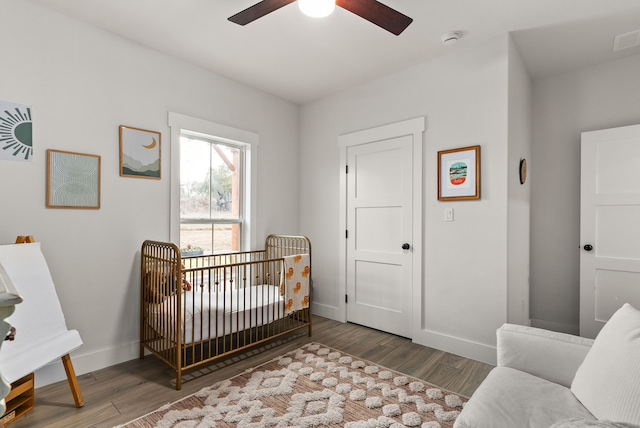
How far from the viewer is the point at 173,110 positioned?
2867 mm

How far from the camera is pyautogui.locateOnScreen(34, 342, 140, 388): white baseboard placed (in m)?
2.19

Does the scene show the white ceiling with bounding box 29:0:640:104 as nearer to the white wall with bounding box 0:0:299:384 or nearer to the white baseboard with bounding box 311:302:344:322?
the white wall with bounding box 0:0:299:384

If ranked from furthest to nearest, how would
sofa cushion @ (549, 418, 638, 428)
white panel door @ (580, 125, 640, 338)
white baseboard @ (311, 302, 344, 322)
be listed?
white baseboard @ (311, 302, 344, 322)
white panel door @ (580, 125, 640, 338)
sofa cushion @ (549, 418, 638, 428)

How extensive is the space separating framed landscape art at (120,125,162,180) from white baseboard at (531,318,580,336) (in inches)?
147

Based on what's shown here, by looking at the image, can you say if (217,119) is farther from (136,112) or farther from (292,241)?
(292,241)

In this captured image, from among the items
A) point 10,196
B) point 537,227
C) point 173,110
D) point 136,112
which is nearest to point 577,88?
point 537,227

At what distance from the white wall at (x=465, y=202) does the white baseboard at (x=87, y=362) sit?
7.87ft

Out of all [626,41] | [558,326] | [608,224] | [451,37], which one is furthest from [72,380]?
[626,41]

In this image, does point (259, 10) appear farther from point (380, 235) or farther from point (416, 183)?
point (380, 235)

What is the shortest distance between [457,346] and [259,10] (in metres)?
2.79

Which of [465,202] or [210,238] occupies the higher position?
[465,202]

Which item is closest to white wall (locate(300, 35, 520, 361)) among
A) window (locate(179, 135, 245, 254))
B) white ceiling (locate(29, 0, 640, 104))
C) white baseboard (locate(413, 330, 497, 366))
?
white baseboard (locate(413, 330, 497, 366))

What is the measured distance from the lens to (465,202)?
273 cm

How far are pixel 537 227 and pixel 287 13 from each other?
2927mm
